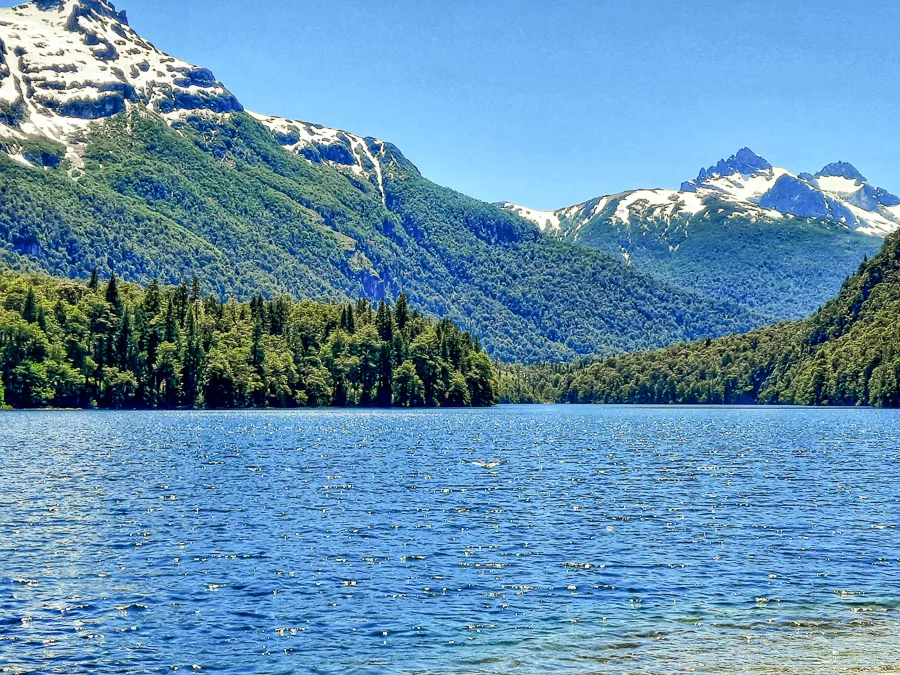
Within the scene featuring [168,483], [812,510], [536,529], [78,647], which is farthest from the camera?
[168,483]

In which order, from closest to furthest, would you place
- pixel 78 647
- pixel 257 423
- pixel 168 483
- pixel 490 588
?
pixel 78 647 < pixel 490 588 < pixel 168 483 < pixel 257 423

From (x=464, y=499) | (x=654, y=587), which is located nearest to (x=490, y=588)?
(x=654, y=587)

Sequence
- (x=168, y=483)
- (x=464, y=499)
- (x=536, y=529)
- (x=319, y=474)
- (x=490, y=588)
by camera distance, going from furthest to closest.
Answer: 1. (x=319, y=474)
2. (x=168, y=483)
3. (x=464, y=499)
4. (x=536, y=529)
5. (x=490, y=588)

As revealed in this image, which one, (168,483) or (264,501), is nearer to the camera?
(264,501)

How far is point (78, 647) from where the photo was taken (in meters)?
32.6

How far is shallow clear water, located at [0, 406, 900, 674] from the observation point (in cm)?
3253

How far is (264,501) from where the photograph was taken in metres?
66.8

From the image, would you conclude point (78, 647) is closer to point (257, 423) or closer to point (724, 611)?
point (724, 611)

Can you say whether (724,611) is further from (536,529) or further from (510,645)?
(536,529)

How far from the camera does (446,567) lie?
149ft

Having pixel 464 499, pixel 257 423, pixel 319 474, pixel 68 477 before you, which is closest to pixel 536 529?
pixel 464 499

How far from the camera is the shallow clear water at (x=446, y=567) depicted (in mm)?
32531

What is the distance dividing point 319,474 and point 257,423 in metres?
90.3

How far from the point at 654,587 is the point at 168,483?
1831 inches
